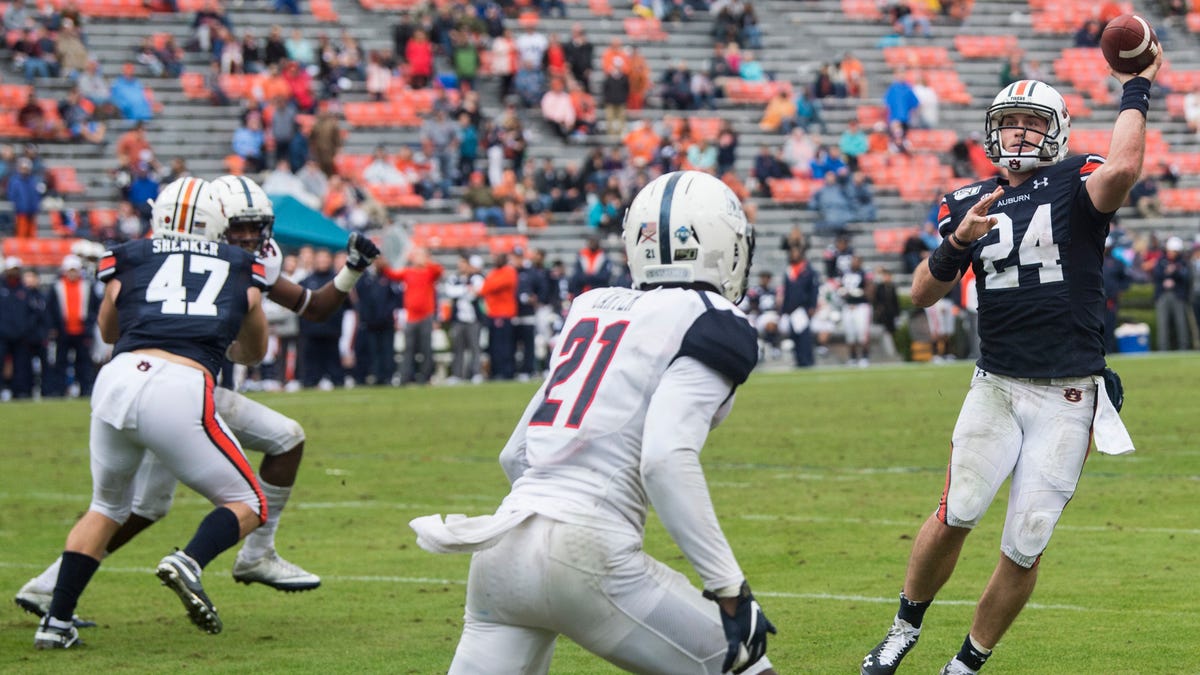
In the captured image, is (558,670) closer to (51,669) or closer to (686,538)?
(51,669)

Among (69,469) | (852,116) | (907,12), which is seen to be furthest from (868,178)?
(69,469)

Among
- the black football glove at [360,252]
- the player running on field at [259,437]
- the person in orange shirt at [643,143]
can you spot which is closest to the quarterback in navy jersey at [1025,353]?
the black football glove at [360,252]

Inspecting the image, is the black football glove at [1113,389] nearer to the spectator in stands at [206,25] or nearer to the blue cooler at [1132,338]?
the blue cooler at [1132,338]

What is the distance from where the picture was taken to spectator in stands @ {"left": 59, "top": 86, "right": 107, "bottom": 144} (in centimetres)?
2566

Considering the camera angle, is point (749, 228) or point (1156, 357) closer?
point (749, 228)

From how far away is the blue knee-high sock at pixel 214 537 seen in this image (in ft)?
21.0

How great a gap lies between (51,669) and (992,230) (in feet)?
12.1

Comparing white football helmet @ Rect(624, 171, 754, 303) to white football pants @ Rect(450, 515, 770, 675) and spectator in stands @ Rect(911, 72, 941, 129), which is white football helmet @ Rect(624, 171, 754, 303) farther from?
spectator in stands @ Rect(911, 72, 941, 129)

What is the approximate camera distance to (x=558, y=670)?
6.25 m

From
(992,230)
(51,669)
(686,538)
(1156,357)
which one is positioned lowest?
(1156,357)

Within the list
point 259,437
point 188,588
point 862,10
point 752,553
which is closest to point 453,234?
point 862,10

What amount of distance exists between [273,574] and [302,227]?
592 inches

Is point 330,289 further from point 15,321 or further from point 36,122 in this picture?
point 36,122

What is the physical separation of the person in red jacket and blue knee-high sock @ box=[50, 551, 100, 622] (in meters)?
15.6
